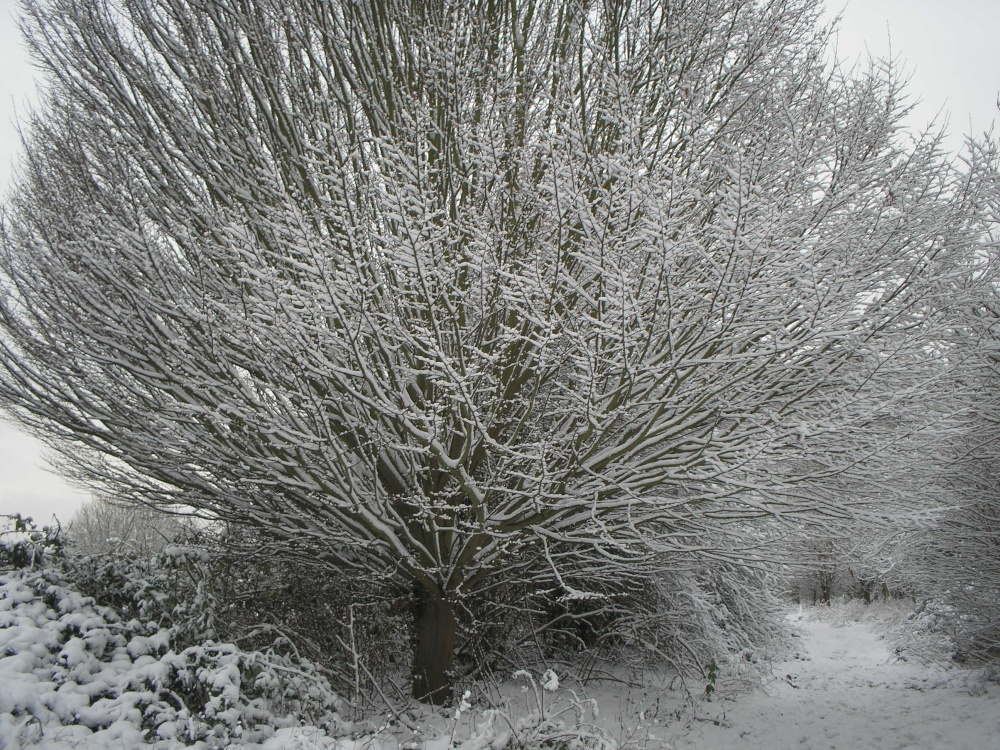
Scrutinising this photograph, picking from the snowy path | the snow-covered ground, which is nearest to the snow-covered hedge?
the snow-covered ground

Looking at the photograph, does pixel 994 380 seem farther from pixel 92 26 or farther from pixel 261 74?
pixel 92 26

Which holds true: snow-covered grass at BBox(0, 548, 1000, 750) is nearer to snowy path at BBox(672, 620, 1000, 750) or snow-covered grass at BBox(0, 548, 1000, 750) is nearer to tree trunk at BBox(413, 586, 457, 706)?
snowy path at BBox(672, 620, 1000, 750)

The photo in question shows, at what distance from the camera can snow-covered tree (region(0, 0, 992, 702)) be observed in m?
3.95

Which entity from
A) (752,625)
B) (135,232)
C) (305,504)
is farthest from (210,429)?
(752,625)

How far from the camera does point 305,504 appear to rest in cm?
532

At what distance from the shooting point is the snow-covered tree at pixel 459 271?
13.0 feet

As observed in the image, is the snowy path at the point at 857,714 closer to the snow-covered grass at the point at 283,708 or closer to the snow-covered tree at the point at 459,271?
the snow-covered grass at the point at 283,708

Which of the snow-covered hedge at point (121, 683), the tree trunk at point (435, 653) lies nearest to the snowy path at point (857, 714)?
the tree trunk at point (435, 653)

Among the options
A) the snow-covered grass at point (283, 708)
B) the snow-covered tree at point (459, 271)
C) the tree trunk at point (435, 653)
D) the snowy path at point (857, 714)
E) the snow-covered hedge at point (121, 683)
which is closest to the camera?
the snow-covered hedge at point (121, 683)

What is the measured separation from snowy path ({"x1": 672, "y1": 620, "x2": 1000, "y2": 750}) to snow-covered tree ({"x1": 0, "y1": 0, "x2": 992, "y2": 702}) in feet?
7.21

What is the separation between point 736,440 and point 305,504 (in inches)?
142

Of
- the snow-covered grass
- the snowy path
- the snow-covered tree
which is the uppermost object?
the snow-covered tree

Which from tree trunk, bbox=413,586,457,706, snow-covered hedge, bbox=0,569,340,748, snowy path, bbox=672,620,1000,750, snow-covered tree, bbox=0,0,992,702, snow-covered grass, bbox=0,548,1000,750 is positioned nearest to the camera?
snow-covered hedge, bbox=0,569,340,748

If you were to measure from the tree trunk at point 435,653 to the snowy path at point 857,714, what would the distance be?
2140 millimetres
